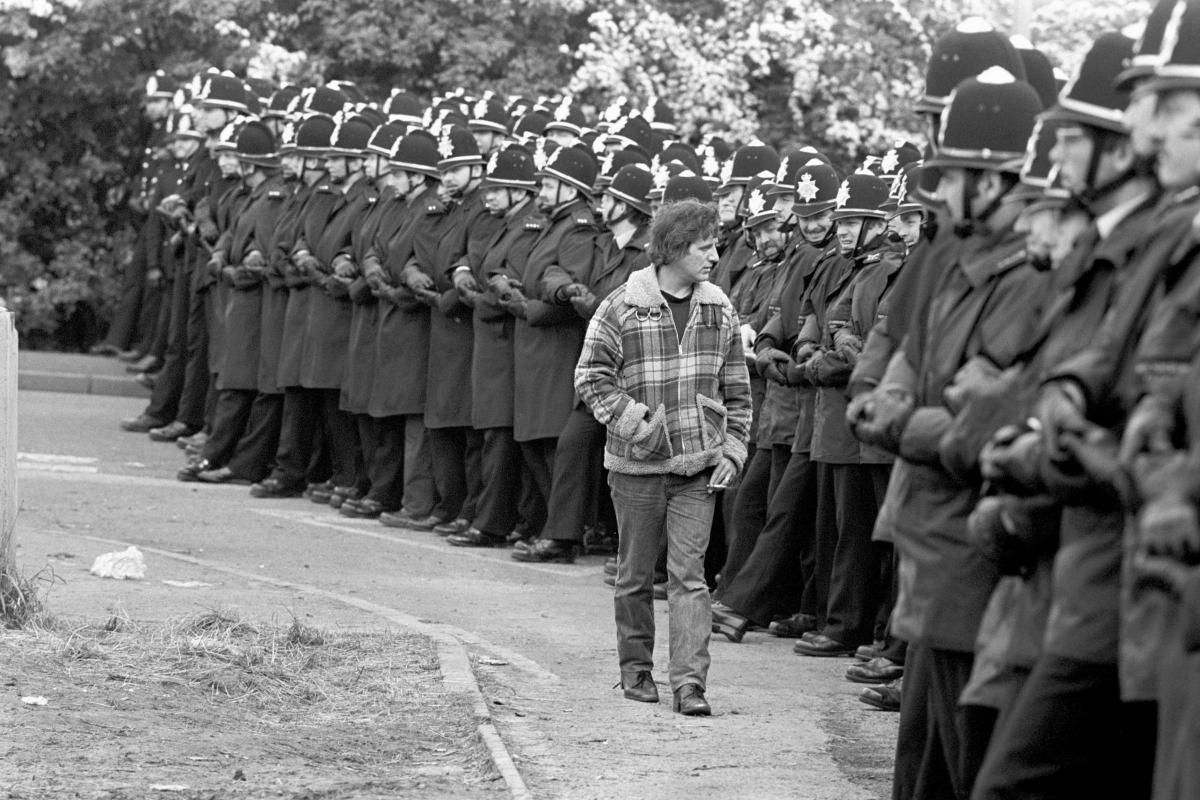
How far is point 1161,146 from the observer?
5215mm

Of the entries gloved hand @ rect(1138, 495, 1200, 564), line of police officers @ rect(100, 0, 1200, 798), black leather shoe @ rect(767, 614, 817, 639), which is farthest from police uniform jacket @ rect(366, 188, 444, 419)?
gloved hand @ rect(1138, 495, 1200, 564)

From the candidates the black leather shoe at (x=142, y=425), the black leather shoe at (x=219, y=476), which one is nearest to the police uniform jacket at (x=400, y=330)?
the black leather shoe at (x=219, y=476)

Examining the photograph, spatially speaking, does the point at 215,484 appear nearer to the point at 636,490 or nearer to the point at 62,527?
the point at 62,527

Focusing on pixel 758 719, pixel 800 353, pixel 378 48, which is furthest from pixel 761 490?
pixel 378 48

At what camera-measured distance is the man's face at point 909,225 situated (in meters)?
10.7

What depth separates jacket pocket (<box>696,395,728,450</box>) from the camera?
959cm

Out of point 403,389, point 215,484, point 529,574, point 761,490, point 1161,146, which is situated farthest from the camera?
point 215,484

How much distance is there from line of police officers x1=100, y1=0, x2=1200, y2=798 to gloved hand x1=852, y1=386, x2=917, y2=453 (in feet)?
0.05

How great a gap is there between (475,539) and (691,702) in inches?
216

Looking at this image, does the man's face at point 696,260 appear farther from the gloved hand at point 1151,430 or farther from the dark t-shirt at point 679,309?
the gloved hand at point 1151,430

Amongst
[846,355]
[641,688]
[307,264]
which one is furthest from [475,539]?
[641,688]

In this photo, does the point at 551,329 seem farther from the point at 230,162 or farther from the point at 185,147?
the point at 185,147

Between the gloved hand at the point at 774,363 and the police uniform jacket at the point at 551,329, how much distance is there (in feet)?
7.60

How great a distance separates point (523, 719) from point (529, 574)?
4.45 metres
